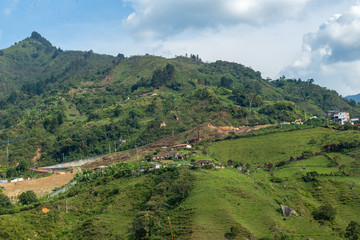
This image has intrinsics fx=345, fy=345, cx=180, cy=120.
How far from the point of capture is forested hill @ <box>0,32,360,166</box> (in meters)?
111

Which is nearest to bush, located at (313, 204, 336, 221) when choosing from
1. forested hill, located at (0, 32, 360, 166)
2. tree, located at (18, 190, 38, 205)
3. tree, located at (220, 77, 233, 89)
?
tree, located at (18, 190, 38, 205)

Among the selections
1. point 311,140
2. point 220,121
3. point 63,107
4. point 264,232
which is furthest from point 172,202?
point 63,107

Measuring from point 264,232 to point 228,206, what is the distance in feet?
22.2

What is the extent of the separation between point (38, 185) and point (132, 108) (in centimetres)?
5952

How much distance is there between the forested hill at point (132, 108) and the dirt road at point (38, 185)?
84.2 ft

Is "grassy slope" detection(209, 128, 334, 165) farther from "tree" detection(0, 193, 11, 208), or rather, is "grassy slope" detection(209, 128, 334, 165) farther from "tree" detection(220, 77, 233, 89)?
"tree" detection(220, 77, 233, 89)

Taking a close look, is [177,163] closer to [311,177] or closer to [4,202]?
[311,177]

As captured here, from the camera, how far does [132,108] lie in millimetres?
133750

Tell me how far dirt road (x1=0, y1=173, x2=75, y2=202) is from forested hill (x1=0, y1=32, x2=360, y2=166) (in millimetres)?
25673

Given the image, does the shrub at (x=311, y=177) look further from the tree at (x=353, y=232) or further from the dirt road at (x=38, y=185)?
the dirt road at (x=38, y=185)

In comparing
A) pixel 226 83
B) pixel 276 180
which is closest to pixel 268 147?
pixel 276 180

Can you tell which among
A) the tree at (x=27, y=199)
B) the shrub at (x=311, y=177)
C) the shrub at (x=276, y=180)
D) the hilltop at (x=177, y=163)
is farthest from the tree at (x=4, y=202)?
the shrub at (x=311, y=177)

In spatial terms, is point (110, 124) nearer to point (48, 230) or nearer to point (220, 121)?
point (220, 121)

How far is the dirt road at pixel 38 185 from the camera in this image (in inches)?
2985
